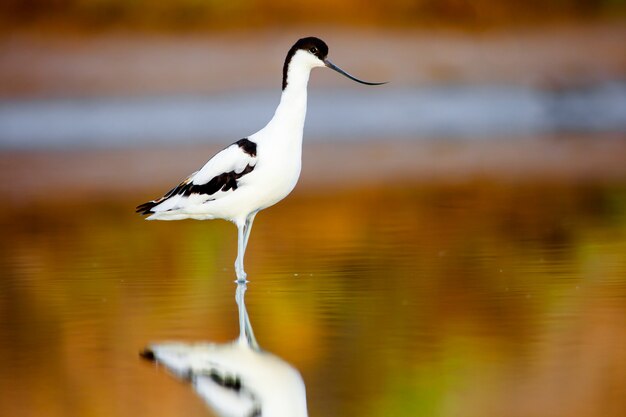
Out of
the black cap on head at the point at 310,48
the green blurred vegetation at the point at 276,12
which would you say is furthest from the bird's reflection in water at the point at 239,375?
the green blurred vegetation at the point at 276,12

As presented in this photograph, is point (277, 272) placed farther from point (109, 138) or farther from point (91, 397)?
point (109, 138)

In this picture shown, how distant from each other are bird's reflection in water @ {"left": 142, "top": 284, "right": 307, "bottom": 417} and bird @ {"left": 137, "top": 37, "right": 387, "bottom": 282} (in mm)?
1166

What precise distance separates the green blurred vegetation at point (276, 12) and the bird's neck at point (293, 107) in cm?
1695

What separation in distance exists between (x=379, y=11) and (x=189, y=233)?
1494cm

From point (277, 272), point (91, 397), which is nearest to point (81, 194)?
point (277, 272)

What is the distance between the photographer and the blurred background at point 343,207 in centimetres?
538

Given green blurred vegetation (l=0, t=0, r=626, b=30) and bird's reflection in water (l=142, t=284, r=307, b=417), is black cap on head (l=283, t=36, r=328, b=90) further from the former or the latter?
green blurred vegetation (l=0, t=0, r=626, b=30)

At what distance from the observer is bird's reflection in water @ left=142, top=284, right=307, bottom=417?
4879 millimetres

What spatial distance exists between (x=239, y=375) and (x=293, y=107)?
220 centimetres

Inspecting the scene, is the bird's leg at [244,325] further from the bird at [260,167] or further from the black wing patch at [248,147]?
the black wing patch at [248,147]

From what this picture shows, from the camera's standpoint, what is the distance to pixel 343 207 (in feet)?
35.9

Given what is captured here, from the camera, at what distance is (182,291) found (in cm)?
717

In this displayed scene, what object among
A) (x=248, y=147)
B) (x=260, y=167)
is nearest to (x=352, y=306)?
(x=260, y=167)

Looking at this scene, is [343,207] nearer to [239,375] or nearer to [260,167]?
[260,167]
